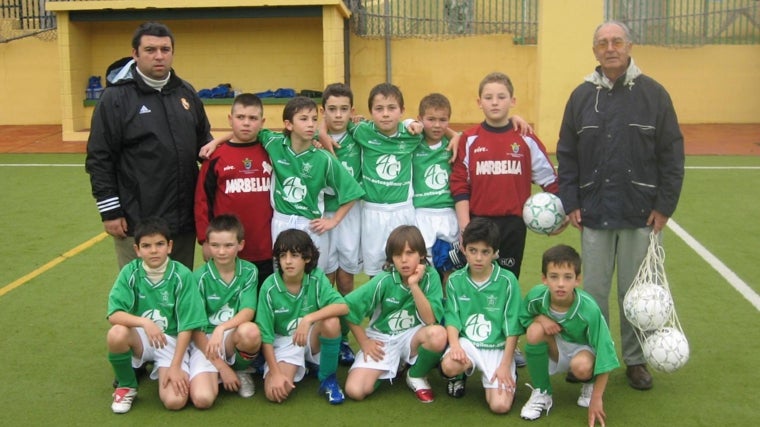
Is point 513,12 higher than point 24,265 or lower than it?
higher

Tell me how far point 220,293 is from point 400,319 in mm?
1051

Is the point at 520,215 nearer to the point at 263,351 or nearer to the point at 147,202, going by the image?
the point at 263,351


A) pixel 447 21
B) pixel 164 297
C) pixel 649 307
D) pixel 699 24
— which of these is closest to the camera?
pixel 649 307

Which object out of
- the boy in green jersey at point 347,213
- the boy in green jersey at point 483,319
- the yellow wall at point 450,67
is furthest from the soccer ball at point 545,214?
the yellow wall at point 450,67

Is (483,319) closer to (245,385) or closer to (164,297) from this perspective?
(245,385)

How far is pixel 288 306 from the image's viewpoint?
5.29m

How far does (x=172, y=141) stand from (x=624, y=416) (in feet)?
9.89

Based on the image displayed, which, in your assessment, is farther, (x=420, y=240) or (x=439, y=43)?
(x=439, y=43)

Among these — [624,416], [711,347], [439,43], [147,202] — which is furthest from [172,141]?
[439,43]

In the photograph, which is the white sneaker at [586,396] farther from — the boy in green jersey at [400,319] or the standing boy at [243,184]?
the standing boy at [243,184]

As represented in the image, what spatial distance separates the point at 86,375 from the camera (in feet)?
18.4

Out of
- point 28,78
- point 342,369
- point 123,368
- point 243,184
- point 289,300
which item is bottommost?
point 342,369

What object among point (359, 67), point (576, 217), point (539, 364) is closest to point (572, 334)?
point (539, 364)

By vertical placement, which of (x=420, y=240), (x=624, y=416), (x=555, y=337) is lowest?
(x=624, y=416)
